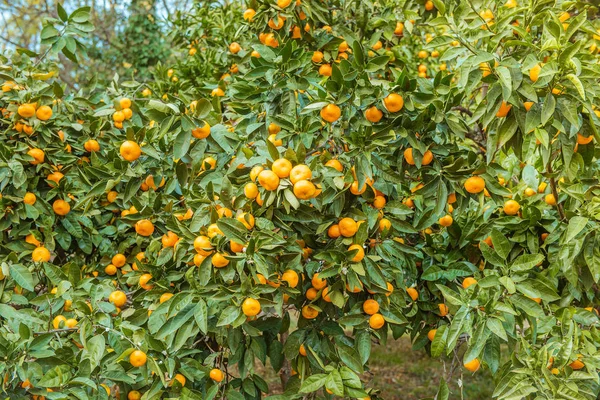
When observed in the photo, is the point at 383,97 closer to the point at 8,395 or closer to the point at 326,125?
the point at 326,125

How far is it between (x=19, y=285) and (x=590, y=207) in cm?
221

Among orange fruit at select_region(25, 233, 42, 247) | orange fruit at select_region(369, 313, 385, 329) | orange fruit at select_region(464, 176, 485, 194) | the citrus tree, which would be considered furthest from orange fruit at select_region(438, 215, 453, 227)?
orange fruit at select_region(25, 233, 42, 247)

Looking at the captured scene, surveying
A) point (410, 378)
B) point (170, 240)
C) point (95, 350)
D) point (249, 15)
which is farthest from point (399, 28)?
point (410, 378)

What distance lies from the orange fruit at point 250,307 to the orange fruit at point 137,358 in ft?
1.34

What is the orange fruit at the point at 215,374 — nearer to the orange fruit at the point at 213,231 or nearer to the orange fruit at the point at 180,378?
the orange fruit at the point at 180,378

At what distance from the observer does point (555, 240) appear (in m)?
2.09

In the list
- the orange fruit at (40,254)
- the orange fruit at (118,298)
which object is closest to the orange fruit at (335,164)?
the orange fruit at (118,298)

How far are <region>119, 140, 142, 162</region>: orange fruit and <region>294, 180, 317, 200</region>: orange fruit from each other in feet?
2.65

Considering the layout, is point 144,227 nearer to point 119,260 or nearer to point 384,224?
point 119,260

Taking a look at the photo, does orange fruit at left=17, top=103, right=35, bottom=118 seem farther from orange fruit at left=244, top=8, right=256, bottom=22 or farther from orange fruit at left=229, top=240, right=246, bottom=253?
orange fruit at left=229, top=240, right=246, bottom=253

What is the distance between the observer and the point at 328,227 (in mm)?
2002

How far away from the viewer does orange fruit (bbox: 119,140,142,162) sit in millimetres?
2137

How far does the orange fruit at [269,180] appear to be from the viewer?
5.58ft

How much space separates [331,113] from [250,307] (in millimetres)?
730
